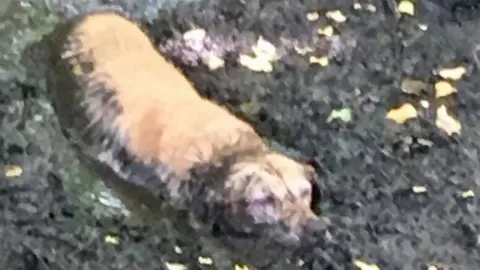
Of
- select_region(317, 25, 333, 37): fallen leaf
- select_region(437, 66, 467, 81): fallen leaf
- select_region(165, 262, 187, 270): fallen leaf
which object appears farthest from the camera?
select_region(317, 25, 333, 37): fallen leaf

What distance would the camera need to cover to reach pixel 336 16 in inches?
61.2

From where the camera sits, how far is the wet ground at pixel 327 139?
108 cm

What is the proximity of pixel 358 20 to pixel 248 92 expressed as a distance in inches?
12.3

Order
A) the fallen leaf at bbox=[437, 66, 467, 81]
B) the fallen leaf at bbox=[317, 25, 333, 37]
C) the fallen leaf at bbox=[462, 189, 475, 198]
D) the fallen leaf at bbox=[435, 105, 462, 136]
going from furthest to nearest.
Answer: the fallen leaf at bbox=[317, 25, 333, 37] → the fallen leaf at bbox=[437, 66, 467, 81] → the fallen leaf at bbox=[435, 105, 462, 136] → the fallen leaf at bbox=[462, 189, 475, 198]

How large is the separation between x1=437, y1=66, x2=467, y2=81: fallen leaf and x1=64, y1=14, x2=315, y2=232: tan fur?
382mm

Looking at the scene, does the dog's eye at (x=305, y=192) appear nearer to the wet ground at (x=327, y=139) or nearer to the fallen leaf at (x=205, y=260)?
the wet ground at (x=327, y=139)

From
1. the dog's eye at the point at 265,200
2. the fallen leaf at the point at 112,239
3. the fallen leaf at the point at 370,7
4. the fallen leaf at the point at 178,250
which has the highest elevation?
the dog's eye at the point at 265,200

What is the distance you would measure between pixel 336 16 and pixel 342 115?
1.04 ft

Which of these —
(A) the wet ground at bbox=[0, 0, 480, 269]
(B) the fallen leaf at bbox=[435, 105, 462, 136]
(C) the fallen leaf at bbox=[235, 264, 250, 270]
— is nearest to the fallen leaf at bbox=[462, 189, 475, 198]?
(A) the wet ground at bbox=[0, 0, 480, 269]

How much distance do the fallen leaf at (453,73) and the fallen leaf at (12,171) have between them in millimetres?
700

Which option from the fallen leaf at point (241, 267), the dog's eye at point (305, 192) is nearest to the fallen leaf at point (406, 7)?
the dog's eye at point (305, 192)

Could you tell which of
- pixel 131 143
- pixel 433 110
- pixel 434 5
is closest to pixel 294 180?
pixel 131 143

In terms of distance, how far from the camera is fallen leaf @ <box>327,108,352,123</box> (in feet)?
4.24

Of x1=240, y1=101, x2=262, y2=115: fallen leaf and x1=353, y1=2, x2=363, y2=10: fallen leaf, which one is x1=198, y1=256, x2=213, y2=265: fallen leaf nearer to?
x1=240, y1=101, x2=262, y2=115: fallen leaf
